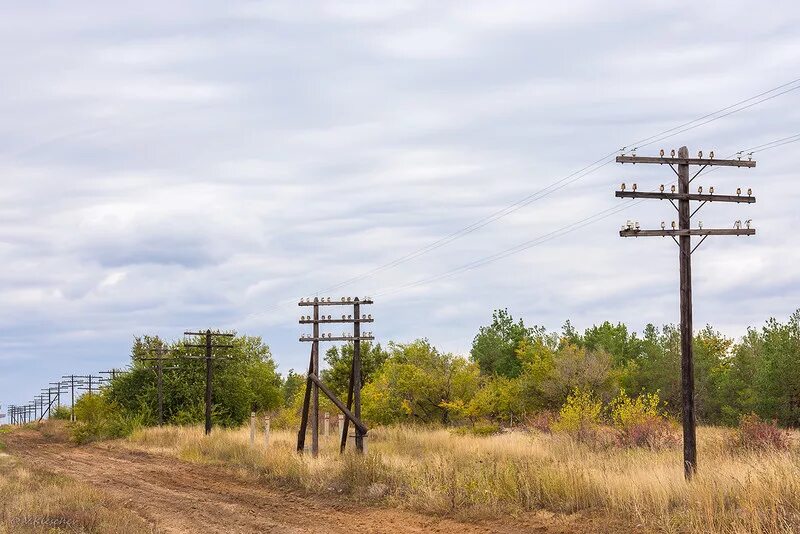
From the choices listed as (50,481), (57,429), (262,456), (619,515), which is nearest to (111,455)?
(262,456)

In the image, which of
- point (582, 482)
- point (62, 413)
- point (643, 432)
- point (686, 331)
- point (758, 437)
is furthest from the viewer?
point (62, 413)

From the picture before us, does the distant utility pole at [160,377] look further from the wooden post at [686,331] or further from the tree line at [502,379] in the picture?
the wooden post at [686,331]

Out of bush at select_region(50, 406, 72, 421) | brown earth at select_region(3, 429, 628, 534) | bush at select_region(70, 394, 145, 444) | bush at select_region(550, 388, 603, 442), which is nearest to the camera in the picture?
brown earth at select_region(3, 429, 628, 534)

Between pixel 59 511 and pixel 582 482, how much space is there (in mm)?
10661

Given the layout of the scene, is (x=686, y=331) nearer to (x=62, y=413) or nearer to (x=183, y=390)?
(x=183, y=390)

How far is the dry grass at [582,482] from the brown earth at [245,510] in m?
0.62

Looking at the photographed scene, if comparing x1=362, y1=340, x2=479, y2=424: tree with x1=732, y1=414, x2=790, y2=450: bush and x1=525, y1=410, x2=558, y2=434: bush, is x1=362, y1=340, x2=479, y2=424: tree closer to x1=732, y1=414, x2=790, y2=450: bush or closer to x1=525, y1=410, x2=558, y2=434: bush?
x1=525, y1=410, x2=558, y2=434: bush

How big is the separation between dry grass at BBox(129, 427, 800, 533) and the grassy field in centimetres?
617

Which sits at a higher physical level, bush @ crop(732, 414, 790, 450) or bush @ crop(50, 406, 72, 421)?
bush @ crop(732, 414, 790, 450)

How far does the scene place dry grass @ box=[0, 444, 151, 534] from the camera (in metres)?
16.5

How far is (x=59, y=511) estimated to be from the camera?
1827 cm

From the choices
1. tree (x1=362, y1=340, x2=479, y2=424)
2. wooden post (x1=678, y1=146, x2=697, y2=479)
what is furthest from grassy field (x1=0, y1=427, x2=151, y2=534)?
tree (x1=362, y1=340, x2=479, y2=424)

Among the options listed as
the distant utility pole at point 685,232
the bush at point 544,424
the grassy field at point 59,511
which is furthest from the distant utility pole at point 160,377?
the distant utility pole at point 685,232

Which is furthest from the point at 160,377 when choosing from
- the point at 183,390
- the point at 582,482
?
the point at 582,482
